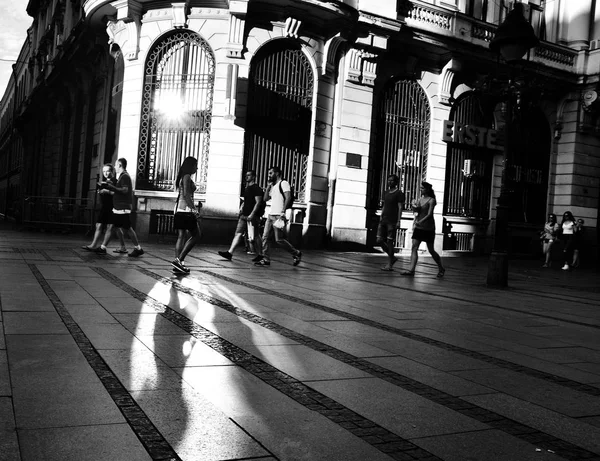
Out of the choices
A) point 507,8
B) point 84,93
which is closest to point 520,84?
point 507,8

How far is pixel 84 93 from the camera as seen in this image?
24.2m

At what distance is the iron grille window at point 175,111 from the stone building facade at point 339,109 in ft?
0.12

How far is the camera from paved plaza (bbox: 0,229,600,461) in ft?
8.98

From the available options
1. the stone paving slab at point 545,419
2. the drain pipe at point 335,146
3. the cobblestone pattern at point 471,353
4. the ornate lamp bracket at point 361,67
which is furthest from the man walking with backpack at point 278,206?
the stone paving slab at point 545,419

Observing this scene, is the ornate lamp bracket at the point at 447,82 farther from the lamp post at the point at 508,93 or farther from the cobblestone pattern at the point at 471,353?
the cobblestone pattern at the point at 471,353

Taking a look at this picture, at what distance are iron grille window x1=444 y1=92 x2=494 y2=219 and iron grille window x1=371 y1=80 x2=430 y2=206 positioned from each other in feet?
3.87

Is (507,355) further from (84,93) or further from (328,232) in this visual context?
(84,93)

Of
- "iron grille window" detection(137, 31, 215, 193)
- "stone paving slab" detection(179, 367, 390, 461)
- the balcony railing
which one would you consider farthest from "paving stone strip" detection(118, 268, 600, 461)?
the balcony railing

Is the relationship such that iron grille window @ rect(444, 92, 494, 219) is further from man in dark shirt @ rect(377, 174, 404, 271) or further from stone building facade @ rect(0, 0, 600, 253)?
man in dark shirt @ rect(377, 174, 404, 271)

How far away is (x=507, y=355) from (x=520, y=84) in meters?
7.10

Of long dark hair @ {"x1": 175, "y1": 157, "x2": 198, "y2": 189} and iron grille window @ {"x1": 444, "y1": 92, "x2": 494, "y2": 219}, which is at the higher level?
iron grille window @ {"x1": 444, "y1": 92, "x2": 494, "y2": 219}

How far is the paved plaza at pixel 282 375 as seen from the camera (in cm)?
274

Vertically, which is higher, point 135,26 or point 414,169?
point 135,26

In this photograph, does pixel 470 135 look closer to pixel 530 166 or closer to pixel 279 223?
pixel 530 166
